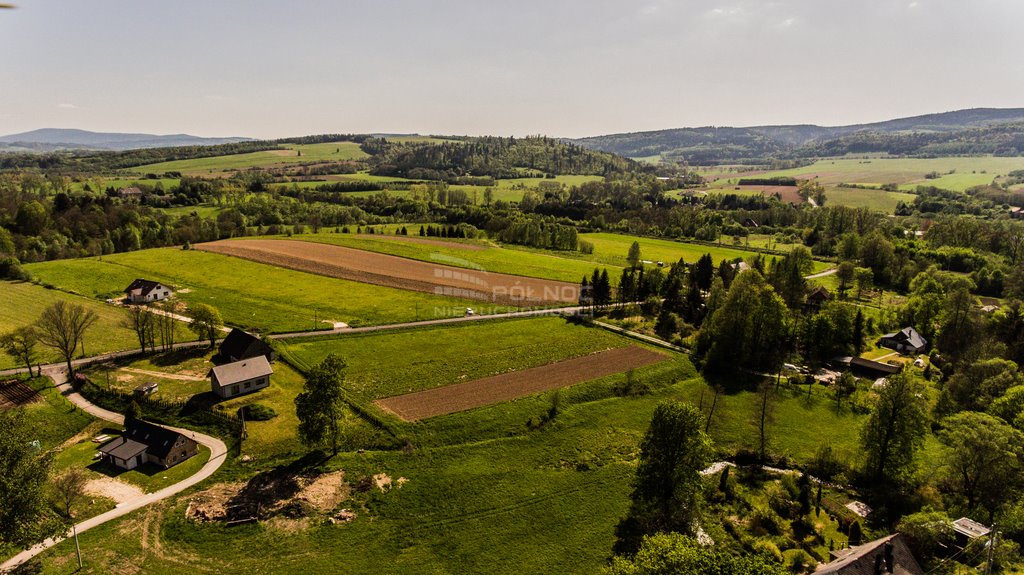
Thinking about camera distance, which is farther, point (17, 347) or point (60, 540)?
point (17, 347)

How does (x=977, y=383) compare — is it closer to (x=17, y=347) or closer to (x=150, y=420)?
(x=150, y=420)

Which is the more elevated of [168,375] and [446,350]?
[168,375]

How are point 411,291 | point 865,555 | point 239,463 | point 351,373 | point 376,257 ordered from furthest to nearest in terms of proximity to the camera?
point 376,257
point 411,291
point 351,373
point 239,463
point 865,555

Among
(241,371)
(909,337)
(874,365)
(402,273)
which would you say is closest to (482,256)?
(402,273)

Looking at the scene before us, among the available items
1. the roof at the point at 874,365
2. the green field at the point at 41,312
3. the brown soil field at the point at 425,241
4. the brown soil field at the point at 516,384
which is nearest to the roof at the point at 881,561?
the brown soil field at the point at 516,384

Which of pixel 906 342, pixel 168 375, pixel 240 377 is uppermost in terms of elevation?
pixel 240 377

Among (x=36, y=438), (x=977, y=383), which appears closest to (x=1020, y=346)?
(x=977, y=383)

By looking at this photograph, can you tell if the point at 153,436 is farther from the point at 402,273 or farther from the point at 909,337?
the point at 909,337
